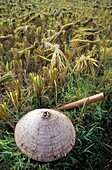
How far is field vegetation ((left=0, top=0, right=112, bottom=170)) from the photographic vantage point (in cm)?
136

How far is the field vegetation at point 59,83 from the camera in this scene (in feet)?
4.48

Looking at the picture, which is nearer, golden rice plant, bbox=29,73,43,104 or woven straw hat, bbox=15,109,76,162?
woven straw hat, bbox=15,109,76,162

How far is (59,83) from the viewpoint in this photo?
63.6 inches

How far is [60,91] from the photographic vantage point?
155cm

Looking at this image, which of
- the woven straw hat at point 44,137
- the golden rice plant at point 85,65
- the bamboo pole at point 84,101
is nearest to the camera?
the woven straw hat at point 44,137

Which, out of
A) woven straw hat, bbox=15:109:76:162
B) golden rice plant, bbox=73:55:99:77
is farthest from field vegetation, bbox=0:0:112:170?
woven straw hat, bbox=15:109:76:162

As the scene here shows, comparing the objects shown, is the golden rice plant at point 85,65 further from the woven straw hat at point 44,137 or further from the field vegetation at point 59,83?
the woven straw hat at point 44,137

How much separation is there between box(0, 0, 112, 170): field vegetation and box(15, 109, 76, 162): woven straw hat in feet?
0.42

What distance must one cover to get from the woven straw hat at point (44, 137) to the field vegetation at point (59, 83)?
0.13 meters

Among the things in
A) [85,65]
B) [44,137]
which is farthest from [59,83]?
[44,137]

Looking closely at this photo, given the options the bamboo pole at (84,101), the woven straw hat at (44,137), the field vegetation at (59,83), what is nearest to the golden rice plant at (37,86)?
the field vegetation at (59,83)

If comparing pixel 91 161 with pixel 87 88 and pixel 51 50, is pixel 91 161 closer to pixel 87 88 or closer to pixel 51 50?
pixel 87 88

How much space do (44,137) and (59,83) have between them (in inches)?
21.9

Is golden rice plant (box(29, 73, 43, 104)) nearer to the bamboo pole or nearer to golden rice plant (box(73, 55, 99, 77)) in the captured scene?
the bamboo pole
